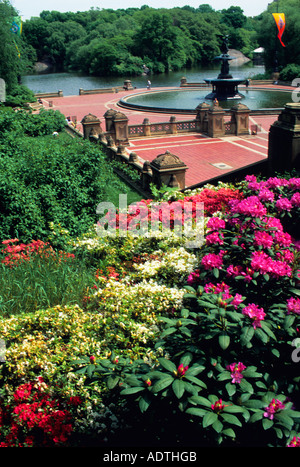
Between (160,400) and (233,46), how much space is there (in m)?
111

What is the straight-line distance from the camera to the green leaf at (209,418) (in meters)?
2.81

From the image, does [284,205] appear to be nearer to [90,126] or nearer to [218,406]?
[218,406]

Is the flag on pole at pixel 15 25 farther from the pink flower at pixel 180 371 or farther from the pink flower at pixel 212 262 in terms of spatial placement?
the pink flower at pixel 180 371

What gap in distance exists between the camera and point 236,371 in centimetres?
319

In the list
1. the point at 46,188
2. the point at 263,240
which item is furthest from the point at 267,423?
the point at 46,188

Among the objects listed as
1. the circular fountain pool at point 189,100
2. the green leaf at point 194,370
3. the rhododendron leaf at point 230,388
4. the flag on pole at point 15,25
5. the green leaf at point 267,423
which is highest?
the flag on pole at point 15,25

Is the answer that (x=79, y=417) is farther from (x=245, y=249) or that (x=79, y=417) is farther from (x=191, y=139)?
(x=191, y=139)

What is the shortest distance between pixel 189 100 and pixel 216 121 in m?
14.6

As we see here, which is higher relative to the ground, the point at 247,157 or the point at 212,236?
the point at 212,236

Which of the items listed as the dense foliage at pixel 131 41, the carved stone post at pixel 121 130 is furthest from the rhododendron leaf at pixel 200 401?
the dense foliage at pixel 131 41

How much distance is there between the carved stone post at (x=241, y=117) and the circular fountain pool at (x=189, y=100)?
7356 millimetres

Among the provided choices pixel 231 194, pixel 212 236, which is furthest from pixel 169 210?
pixel 212 236

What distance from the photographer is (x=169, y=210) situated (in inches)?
285

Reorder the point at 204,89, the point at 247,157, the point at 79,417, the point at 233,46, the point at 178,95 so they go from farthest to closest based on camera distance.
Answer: the point at 233,46 < the point at 204,89 < the point at 178,95 < the point at 247,157 < the point at 79,417
